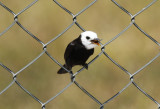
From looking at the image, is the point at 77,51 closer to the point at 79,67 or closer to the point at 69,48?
the point at 69,48

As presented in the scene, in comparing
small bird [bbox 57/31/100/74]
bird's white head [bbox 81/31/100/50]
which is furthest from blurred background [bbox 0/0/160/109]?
bird's white head [bbox 81/31/100/50]

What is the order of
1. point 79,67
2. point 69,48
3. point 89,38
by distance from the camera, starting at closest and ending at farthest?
point 89,38 < point 69,48 < point 79,67

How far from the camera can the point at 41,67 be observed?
12.6 ft

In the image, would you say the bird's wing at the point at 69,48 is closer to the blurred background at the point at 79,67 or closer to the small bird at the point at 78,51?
the small bird at the point at 78,51

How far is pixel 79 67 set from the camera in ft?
12.7

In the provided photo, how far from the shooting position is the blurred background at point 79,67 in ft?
12.1

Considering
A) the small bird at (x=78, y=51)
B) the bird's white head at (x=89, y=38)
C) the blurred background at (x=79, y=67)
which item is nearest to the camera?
the bird's white head at (x=89, y=38)

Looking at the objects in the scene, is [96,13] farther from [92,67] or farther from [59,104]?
[59,104]

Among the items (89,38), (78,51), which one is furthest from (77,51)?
(89,38)

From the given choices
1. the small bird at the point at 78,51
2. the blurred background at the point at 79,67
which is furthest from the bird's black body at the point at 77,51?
the blurred background at the point at 79,67

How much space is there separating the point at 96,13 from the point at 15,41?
2.43ft

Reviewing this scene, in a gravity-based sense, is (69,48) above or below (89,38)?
above

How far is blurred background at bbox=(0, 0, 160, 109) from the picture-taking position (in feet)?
12.1

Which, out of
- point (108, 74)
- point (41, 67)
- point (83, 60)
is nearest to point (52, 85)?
point (41, 67)
